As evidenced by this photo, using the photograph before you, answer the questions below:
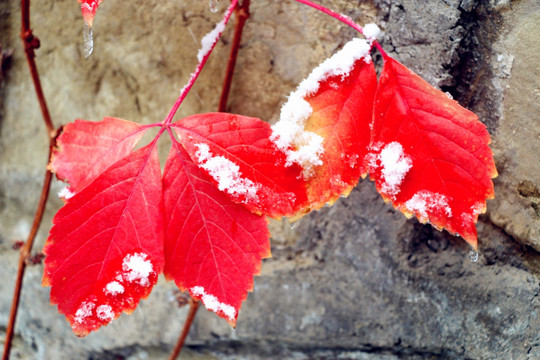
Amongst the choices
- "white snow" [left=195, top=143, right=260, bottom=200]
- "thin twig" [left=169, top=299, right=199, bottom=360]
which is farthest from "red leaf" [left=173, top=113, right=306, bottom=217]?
"thin twig" [left=169, top=299, right=199, bottom=360]

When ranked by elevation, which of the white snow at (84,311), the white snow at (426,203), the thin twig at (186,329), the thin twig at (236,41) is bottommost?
the white snow at (426,203)

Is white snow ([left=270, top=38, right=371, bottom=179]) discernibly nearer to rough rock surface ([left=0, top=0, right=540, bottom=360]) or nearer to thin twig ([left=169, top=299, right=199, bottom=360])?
rough rock surface ([left=0, top=0, right=540, bottom=360])

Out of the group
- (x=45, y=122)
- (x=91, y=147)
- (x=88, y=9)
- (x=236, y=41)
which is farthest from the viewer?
(x=45, y=122)

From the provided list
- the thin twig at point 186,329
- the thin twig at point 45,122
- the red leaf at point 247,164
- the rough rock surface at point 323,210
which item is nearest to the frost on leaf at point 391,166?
the red leaf at point 247,164

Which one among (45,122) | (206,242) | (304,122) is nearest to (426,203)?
(304,122)

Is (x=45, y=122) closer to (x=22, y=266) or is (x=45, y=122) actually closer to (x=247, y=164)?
(x=22, y=266)

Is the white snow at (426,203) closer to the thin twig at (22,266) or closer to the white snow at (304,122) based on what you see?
the white snow at (304,122)
